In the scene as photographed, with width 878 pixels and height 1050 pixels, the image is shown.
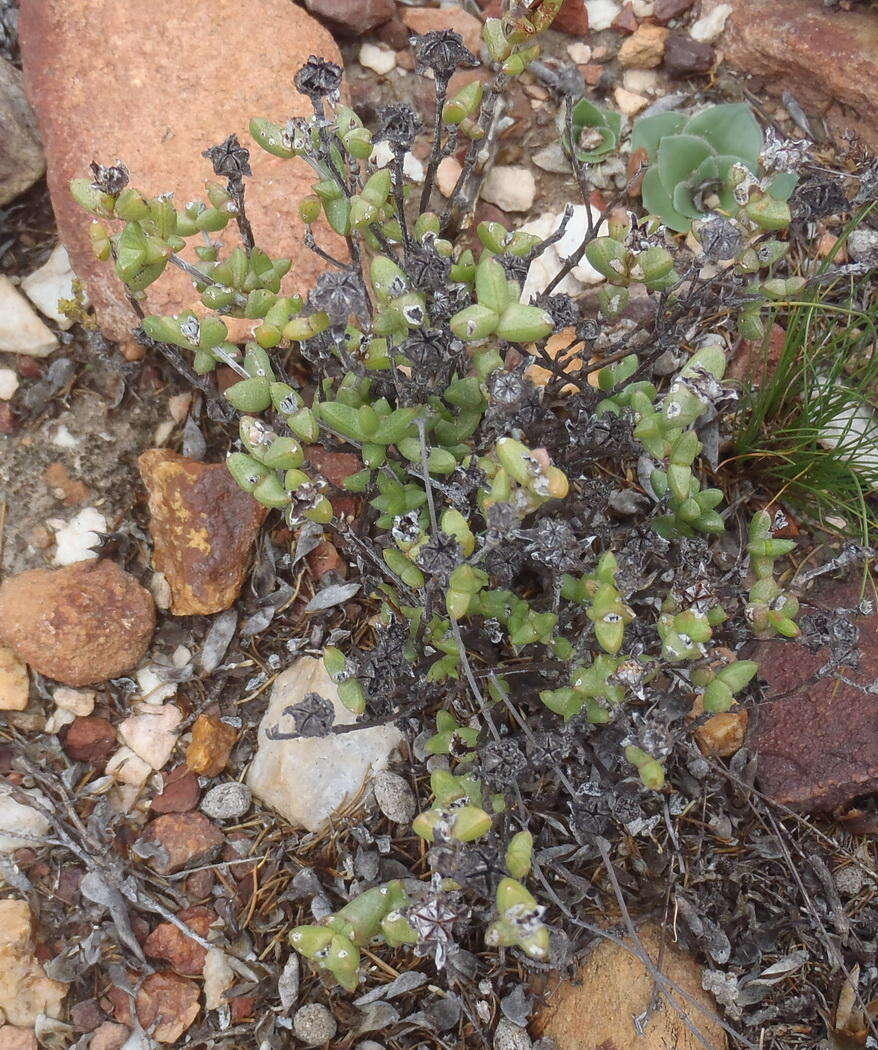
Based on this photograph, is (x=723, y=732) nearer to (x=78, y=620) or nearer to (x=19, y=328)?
(x=78, y=620)

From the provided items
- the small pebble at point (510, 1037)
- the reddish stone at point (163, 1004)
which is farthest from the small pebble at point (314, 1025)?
the small pebble at point (510, 1037)

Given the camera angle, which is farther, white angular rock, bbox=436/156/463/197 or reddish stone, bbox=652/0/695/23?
reddish stone, bbox=652/0/695/23

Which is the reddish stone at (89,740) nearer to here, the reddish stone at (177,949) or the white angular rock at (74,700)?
the white angular rock at (74,700)

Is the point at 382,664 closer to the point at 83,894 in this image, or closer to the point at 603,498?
the point at 603,498

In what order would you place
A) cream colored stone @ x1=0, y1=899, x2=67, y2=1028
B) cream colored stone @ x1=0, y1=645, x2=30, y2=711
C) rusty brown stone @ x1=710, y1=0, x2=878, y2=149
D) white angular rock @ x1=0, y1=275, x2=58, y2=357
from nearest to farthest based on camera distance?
cream colored stone @ x1=0, y1=899, x2=67, y2=1028
cream colored stone @ x1=0, y1=645, x2=30, y2=711
white angular rock @ x1=0, y1=275, x2=58, y2=357
rusty brown stone @ x1=710, y1=0, x2=878, y2=149

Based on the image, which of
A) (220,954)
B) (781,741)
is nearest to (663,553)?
(781,741)

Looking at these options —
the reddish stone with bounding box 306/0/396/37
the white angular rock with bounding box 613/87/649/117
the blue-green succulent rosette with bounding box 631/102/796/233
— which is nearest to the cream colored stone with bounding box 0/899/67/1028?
the blue-green succulent rosette with bounding box 631/102/796/233

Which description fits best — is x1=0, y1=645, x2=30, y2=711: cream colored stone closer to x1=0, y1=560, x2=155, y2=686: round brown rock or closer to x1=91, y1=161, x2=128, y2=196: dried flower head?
x1=0, y1=560, x2=155, y2=686: round brown rock
